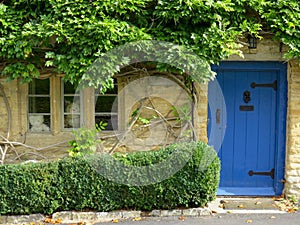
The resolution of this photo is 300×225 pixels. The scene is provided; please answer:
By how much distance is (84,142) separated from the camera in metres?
4.80

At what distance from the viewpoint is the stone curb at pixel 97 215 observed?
4309 millimetres

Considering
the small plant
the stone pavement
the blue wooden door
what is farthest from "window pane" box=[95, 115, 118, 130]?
the blue wooden door

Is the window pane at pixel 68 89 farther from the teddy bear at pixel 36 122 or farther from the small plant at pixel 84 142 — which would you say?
the small plant at pixel 84 142

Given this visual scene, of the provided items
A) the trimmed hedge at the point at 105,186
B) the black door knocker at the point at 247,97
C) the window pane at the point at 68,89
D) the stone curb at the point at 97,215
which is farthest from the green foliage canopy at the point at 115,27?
the stone curb at the point at 97,215

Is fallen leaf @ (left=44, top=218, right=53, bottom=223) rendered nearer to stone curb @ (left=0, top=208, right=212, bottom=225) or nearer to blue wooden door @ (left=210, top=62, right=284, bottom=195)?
stone curb @ (left=0, top=208, right=212, bottom=225)

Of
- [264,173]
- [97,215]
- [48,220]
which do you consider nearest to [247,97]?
[264,173]

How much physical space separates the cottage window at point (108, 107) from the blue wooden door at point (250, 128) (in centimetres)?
149

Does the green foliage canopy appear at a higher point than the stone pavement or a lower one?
higher

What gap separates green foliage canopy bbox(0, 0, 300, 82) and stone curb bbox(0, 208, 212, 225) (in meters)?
1.80

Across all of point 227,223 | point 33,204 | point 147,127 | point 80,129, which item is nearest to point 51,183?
point 33,204

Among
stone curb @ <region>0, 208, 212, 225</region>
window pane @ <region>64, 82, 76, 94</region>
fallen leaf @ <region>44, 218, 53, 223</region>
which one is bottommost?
fallen leaf @ <region>44, 218, 53, 223</region>

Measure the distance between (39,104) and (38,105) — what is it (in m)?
0.02

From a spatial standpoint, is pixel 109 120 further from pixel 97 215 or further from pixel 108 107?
pixel 97 215

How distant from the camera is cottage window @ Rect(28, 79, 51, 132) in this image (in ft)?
16.7
